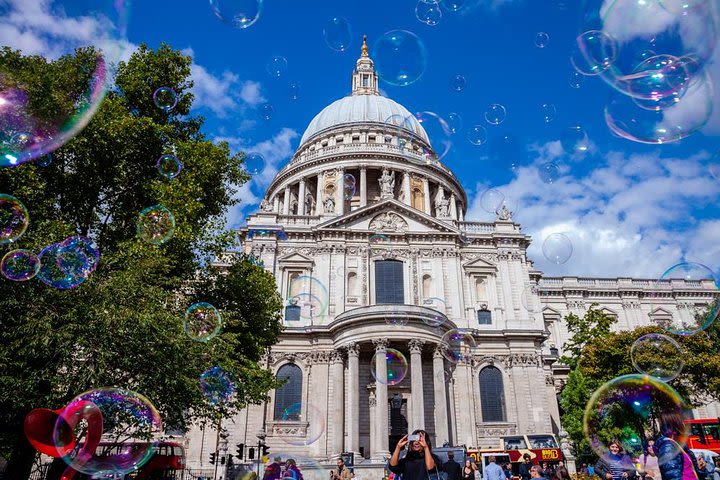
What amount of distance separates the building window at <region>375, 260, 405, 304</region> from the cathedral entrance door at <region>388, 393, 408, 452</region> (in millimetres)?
7097

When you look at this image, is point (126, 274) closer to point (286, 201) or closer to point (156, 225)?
point (156, 225)

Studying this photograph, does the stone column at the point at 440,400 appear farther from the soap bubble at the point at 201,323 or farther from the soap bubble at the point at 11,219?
the soap bubble at the point at 11,219

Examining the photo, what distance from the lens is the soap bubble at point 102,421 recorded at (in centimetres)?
1089

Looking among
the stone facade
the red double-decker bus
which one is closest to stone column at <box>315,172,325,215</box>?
the stone facade

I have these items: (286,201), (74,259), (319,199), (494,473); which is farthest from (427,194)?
(494,473)

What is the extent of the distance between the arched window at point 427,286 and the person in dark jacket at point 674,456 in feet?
103

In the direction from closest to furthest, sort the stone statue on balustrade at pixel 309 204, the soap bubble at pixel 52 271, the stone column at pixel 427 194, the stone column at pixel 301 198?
1. the soap bubble at pixel 52 271
2. the stone column at pixel 301 198
3. the stone column at pixel 427 194
4. the stone statue on balustrade at pixel 309 204

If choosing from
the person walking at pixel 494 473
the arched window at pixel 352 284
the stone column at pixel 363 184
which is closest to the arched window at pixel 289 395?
the arched window at pixel 352 284

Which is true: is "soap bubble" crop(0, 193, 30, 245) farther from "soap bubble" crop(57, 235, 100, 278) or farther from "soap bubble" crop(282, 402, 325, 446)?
"soap bubble" crop(282, 402, 325, 446)

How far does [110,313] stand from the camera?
13.3 meters

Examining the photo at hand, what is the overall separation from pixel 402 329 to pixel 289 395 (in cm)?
924

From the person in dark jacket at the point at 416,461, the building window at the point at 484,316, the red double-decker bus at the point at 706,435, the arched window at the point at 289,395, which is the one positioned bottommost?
the person in dark jacket at the point at 416,461

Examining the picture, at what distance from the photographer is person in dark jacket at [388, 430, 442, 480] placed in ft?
20.7

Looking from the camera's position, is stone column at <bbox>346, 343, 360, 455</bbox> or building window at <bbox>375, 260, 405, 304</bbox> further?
building window at <bbox>375, 260, 405, 304</bbox>
